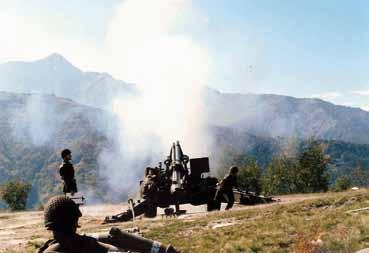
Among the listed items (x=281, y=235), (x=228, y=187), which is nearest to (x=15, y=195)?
(x=228, y=187)

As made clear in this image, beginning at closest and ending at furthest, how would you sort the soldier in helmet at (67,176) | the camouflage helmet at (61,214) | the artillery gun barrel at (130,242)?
the camouflage helmet at (61,214), the artillery gun barrel at (130,242), the soldier in helmet at (67,176)

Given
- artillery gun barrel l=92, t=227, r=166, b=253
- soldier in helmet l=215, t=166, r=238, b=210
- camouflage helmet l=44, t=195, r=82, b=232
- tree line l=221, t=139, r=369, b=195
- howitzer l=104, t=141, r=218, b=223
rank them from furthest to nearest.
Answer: tree line l=221, t=139, r=369, b=195, howitzer l=104, t=141, r=218, b=223, soldier in helmet l=215, t=166, r=238, b=210, artillery gun barrel l=92, t=227, r=166, b=253, camouflage helmet l=44, t=195, r=82, b=232

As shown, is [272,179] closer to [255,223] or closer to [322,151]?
[322,151]

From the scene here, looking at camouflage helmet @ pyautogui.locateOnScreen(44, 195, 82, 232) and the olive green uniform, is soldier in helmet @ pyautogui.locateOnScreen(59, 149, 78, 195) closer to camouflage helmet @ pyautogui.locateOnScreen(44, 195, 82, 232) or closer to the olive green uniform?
the olive green uniform

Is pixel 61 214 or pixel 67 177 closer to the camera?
pixel 61 214

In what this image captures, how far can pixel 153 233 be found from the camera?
601 inches

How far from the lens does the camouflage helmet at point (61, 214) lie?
4.12 m

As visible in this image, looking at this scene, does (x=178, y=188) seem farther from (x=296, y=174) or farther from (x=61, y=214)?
(x=296, y=174)

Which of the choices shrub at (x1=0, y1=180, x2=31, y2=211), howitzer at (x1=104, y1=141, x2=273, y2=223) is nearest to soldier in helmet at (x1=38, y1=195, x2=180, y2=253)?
howitzer at (x1=104, y1=141, x2=273, y2=223)

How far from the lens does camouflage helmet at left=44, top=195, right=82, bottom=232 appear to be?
4.12 m

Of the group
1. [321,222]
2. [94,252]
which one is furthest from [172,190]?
[94,252]

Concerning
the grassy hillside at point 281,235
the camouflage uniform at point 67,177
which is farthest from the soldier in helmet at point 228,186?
the camouflage uniform at point 67,177

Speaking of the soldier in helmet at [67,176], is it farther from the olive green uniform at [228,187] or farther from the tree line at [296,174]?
the tree line at [296,174]

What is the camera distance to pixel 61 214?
162 inches
